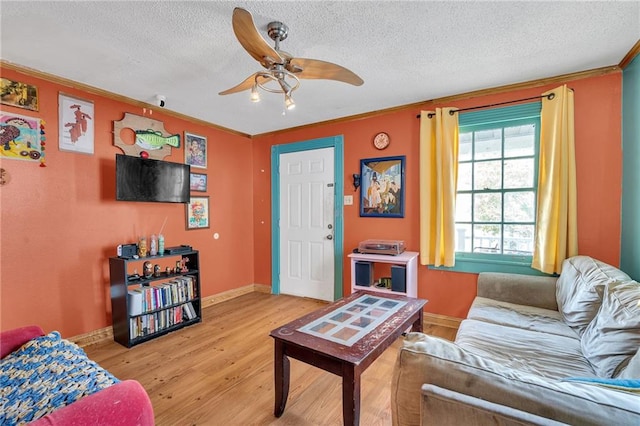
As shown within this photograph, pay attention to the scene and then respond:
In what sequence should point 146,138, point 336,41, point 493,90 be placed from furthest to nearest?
point 146,138
point 493,90
point 336,41

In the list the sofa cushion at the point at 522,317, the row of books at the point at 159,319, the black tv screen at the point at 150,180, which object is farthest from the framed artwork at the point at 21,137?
the sofa cushion at the point at 522,317

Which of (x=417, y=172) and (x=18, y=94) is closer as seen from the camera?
(x=18, y=94)

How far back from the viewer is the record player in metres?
3.05

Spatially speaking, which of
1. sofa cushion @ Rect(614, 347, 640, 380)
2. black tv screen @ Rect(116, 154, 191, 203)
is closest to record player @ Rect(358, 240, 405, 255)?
sofa cushion @ Rect(614, 347, 640, 380)

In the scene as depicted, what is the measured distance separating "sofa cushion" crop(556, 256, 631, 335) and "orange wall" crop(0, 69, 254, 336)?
3775 mm

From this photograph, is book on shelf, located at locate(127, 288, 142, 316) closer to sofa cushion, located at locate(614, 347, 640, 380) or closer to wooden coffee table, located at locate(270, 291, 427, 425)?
wooden coffee table, located at locate(270, 291, 427, 425)

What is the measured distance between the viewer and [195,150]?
3.71 m

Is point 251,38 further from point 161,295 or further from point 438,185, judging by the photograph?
point 161,295

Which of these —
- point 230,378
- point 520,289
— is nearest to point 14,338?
point 230,378

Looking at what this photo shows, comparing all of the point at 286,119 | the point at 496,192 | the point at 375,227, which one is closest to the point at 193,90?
the point at 286,119

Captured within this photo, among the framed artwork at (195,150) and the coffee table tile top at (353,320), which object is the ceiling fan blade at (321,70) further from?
the framed artwork at (195,150)

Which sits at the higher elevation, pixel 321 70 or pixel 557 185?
pixel 321 70

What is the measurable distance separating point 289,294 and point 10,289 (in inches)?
114

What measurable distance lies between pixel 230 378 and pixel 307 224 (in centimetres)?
224
